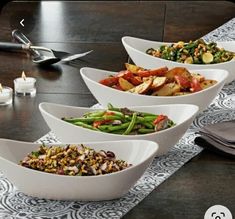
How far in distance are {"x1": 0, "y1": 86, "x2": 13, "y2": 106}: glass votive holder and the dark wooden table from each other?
0.02 metres

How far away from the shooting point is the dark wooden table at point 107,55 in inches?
65.7

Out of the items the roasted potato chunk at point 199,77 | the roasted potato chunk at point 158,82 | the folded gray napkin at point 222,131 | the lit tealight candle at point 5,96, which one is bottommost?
the lit tealight candle at point 5,96

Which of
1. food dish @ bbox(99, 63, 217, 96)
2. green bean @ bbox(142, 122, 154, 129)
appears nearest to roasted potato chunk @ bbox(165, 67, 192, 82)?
food dish @ bbox(99, 63, 217, 96)

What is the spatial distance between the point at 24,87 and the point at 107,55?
1.63 feet

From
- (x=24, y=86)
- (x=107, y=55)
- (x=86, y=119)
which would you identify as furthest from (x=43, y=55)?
(x=86, y=119)

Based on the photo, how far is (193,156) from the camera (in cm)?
188

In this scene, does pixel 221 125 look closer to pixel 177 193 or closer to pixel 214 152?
pixel 214 152

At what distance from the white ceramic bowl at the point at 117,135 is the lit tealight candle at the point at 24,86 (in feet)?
1.28

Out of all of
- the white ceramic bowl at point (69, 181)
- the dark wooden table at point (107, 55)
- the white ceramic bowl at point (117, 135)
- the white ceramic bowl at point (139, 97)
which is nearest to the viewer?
the white ceramic bowl at point (69, 181)

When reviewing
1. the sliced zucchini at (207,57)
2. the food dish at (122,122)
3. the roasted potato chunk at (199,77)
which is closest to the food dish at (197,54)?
the sliced zucchini at (207,57)

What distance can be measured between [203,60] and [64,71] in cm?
45

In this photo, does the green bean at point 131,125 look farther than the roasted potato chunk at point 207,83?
No

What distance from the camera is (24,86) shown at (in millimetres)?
2287

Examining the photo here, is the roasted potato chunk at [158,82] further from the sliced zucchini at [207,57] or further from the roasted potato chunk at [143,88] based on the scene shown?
the sliced zucchini at [207,57]
